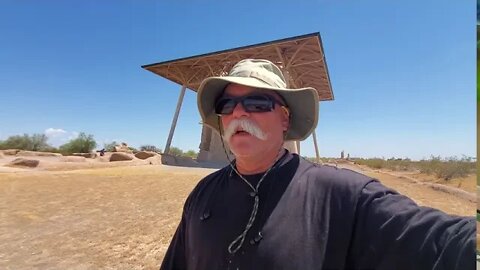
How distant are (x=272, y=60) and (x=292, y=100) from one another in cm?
2001

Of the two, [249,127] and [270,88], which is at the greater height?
[270,88]

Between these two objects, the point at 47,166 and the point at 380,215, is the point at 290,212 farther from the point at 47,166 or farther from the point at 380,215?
the point at 47,166

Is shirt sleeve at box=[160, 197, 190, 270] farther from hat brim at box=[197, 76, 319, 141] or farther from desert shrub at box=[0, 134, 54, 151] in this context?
desert shrub at box=[0, 134, 54, 151]

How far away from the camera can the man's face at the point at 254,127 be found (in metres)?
1.70

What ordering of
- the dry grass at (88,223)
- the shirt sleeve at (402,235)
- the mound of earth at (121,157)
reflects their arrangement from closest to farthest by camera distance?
the shirt sleeve at (402,235), the dry grass at (88,223), the mound of earth at (121,157)

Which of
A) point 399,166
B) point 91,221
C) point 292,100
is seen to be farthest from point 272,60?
point 399,166

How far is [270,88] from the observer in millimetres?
1720

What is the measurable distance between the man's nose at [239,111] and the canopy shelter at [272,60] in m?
13.6

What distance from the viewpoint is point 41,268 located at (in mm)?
4859

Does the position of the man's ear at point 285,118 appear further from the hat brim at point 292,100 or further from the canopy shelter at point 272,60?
the canopy shelter at point 272,60

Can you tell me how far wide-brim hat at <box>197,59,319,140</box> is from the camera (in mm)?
1770

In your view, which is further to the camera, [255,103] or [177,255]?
[177,255]

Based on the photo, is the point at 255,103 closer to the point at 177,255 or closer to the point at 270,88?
the point at 270,88

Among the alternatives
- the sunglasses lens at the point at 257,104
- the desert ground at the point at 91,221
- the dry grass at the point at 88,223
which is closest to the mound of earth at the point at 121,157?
the desert ground at the point at 91,221
